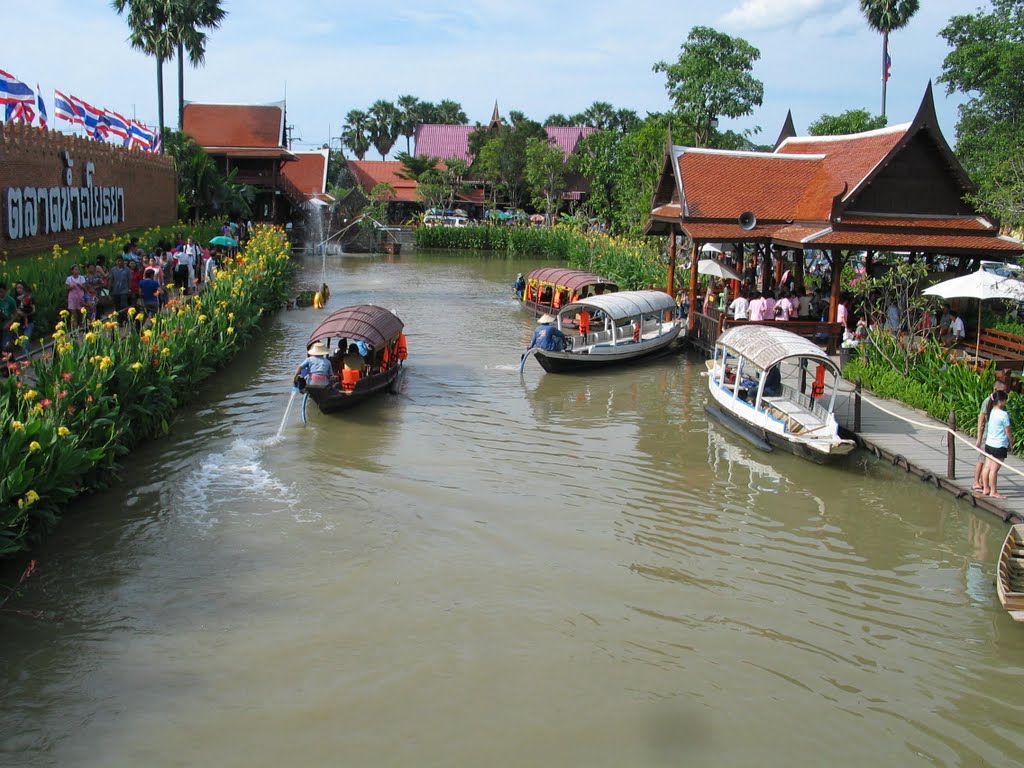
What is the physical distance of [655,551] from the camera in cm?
1166

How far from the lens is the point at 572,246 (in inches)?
1976

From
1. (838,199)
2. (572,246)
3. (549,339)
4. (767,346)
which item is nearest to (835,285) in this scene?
(838,199)

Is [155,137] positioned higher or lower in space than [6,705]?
higher

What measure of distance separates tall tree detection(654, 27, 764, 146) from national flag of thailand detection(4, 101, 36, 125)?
2438 centimetres

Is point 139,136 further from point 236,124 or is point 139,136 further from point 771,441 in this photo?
point 771,441

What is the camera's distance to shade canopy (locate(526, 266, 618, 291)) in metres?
29.0

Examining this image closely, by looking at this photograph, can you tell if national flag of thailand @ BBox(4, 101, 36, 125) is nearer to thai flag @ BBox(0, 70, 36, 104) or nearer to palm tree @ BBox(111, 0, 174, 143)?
thai flag @ BBox(0, 70, 36, 104)

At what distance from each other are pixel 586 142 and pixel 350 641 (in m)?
49.7

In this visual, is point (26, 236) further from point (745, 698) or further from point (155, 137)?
point (745, 698)

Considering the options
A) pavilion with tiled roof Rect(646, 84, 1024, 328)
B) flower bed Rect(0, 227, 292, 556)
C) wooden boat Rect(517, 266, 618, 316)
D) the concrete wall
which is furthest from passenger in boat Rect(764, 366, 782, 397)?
the concrete wall

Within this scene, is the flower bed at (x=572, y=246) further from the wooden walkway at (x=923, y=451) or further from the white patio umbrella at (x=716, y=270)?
the wooden walkway at (x=923, y=451)

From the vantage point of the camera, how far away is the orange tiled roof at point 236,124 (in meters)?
55.5

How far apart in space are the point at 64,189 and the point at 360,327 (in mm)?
13862

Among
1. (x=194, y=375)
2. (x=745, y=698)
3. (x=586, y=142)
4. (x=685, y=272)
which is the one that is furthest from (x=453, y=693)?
(x=586, y=142)
